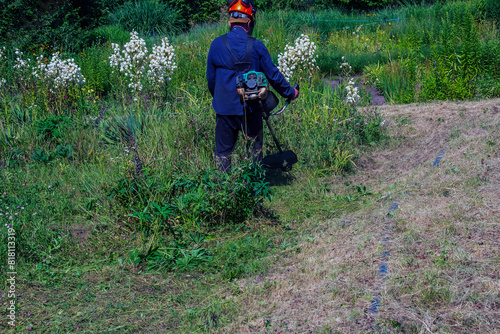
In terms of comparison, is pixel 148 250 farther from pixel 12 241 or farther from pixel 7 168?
pixel 7 168

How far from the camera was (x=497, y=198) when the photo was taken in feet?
12.9

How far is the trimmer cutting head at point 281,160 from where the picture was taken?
5.18 metres

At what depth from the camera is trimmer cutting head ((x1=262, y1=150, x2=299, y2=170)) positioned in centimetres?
518

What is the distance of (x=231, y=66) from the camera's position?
4355mm

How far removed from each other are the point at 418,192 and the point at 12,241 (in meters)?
3.52

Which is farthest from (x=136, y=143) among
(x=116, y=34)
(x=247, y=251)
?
(x=116, y=34)

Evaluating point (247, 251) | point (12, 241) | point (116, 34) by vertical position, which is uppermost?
point (116, 34)

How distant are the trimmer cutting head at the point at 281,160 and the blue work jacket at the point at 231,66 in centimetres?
94

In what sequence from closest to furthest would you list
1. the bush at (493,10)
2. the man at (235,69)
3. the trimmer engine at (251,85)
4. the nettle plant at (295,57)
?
the trimmer engine at (251,85), the man at (235,69), the nettle plant at (295,57), the bush at (493,10)

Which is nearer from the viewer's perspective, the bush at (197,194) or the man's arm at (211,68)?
the bush at (197,194)

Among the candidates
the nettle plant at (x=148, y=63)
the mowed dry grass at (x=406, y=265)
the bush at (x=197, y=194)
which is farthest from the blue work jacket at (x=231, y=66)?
the nettle plant at (x=148, y=63)

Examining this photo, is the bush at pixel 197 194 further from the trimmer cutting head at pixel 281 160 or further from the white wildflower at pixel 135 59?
the white wildflower at pixel 135 59

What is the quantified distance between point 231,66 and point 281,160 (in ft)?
4.28

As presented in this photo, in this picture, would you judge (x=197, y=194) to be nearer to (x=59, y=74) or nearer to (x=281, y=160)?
(x=281, y=160)
